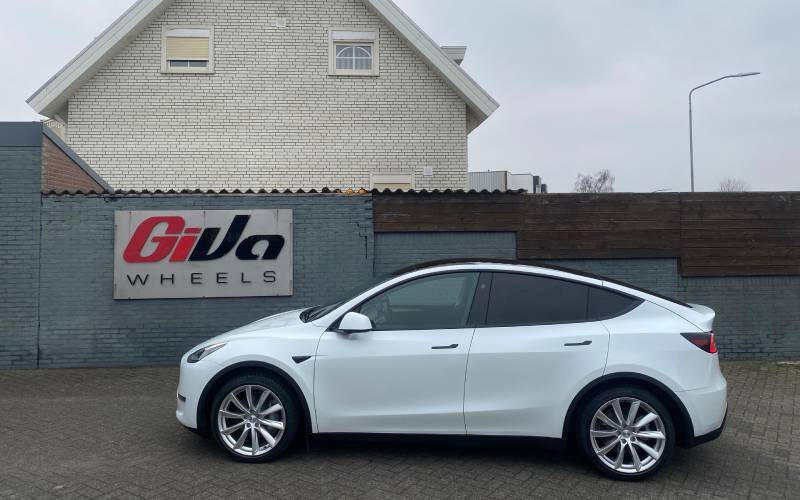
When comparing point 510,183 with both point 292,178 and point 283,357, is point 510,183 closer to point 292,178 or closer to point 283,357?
point 292,178

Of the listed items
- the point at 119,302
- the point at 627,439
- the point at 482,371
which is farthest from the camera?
the point at 119,302

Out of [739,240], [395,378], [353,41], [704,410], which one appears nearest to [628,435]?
[704,410]

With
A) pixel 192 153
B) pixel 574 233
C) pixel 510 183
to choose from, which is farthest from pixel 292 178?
pixel 510 183

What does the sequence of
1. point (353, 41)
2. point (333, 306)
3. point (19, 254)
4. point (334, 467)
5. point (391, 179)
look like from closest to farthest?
point (334, 467) < point (333, 306) < point (19, 254) < point (391, 179) < point (353, 41)

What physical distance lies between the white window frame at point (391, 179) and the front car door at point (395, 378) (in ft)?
29.2

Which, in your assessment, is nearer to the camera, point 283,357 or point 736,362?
point 283,357

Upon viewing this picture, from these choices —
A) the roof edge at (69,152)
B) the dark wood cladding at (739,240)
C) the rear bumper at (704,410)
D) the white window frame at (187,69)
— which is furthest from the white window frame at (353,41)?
the rear bumper at (704,410)

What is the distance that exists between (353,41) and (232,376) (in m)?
10.4

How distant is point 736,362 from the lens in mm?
9203

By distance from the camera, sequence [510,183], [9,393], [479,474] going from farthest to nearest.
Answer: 1. [510,183]
2. [9,393]
3. [479,474]

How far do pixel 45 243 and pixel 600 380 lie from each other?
7.49m

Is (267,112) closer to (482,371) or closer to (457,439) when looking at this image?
(482,371)

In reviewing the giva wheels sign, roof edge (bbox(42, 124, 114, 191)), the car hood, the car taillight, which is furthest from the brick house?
the car taillight

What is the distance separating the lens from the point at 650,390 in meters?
4.90
